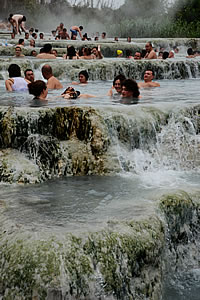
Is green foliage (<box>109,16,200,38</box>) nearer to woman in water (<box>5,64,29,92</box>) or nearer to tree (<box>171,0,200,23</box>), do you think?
tree (<box>171,0,200,23</box>)

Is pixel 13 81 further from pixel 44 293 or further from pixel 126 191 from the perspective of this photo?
pixel 44 293

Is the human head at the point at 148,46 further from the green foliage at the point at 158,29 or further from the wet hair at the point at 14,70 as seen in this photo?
the green foliage at the point at 158,29

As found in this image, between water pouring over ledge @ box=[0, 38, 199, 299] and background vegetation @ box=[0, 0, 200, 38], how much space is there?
78.7 ft

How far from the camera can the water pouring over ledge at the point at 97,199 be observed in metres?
3.46

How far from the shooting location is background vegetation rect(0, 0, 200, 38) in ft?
103

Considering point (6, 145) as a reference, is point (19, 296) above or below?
below

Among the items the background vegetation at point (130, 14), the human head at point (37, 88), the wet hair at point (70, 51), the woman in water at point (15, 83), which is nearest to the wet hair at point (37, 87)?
the human head at point (37, 88)

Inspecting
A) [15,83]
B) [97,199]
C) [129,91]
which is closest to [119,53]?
[15,83]

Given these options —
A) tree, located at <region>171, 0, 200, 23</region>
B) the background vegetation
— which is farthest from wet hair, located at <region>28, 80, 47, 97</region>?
tree, located at <region>171, 0, 200, 23</region>

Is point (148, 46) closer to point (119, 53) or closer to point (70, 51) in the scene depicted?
point (70, 51)

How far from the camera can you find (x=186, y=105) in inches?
278

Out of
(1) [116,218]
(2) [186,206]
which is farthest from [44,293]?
(2) [186,206]

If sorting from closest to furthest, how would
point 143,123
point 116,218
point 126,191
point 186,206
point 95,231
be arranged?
point 95,231
point 116,218
point 186,206
point 126,191
point 143,123

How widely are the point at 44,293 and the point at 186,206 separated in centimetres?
196
